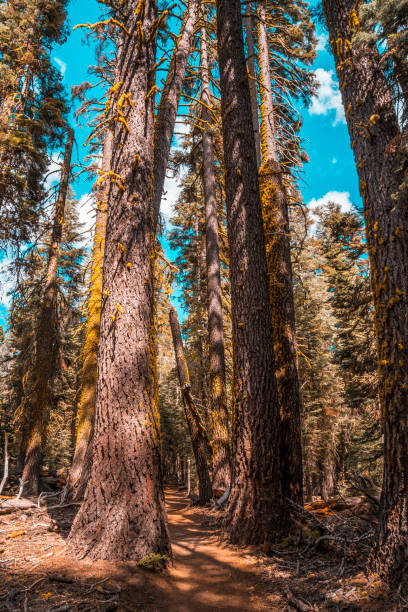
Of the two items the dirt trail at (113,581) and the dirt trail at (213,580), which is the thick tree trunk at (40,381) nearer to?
the dirt trail at (113,581)

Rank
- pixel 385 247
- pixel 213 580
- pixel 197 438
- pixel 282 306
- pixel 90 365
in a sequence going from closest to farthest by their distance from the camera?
pixel 385 247
pixel 213 580
pixel 282 306
pixel 90 365
pixel 197 438

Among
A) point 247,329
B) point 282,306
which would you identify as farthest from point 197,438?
point 247,329

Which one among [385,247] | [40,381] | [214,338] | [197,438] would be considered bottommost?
[197,438]

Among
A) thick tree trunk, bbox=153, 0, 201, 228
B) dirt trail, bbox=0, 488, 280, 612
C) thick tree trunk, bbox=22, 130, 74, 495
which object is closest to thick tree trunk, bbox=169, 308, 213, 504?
dirt trail, bbox=0, 488, 280, 612

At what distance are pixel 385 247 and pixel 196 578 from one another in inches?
154

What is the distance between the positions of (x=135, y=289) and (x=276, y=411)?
2643mm

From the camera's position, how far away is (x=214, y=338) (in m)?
10.2

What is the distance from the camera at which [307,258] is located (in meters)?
21.3

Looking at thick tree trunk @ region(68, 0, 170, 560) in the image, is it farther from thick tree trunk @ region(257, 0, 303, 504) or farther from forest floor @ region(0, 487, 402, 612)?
thick tree trunk @ region(257, 0, 303, 504)

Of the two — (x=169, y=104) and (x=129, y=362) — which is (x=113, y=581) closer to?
(x=129, y=362)

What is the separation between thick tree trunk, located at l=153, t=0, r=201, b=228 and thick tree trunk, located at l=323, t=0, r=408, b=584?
2804mm

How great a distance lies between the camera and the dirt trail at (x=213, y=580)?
317cm

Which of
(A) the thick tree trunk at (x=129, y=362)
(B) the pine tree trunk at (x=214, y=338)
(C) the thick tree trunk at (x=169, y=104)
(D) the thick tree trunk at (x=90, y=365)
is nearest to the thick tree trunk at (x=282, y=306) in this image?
(C) the thick tree trunk at (x=169, y=104)

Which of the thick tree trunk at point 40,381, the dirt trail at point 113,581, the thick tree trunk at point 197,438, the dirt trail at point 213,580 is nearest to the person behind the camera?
the dirt trail at point 113,581
